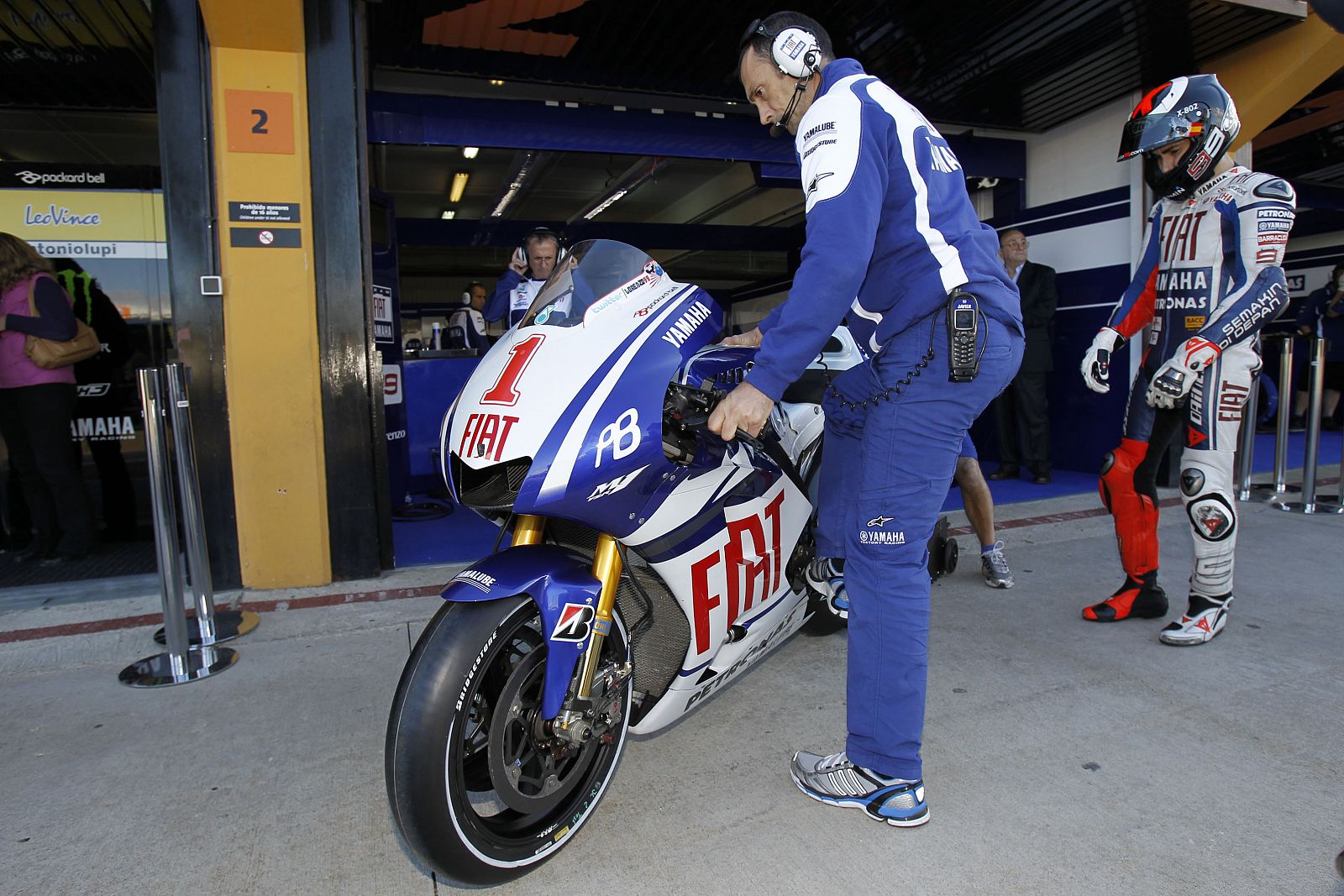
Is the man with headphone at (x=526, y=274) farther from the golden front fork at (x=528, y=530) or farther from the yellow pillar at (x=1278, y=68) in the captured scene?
the yellow pillar at (x=1278, y=68)

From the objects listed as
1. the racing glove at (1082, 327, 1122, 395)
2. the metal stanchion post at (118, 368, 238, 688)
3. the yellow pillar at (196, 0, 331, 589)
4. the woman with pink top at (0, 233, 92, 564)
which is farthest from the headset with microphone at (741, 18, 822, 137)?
the woman with pink top at (0, 233, 92, 564)

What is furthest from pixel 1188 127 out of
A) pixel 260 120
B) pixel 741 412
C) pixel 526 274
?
pixel 526 274

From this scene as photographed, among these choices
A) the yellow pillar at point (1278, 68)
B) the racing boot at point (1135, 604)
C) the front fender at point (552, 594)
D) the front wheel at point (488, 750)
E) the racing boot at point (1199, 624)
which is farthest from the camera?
the yellow pillar at point (1278, 68)

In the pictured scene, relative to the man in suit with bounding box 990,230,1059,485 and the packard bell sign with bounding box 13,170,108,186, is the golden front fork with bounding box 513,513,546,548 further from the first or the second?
the man in suit with bounding box 990,230,1059,485

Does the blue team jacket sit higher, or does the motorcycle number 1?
the blue team jacket

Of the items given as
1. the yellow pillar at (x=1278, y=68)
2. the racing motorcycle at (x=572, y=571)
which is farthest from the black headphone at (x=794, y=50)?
the yellow pillar at (x=1278, y=68)

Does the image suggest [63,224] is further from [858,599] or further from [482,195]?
[482,195]

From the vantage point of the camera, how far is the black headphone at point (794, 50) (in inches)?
75.8

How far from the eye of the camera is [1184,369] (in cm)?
302

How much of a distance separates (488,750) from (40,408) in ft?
14.1

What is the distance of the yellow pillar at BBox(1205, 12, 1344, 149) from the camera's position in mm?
5391

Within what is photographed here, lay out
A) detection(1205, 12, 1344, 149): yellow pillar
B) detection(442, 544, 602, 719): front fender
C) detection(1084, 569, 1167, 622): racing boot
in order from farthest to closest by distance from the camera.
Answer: detection(1205, 12, 1344, 149): yellow pillar → detection(1084, 569, 1167, 622): racing boot → detection(442, 544, 602, 719): front fender

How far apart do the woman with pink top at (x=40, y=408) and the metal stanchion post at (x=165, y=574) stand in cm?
200

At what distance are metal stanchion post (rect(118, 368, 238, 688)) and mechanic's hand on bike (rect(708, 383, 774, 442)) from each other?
7.87 feet
